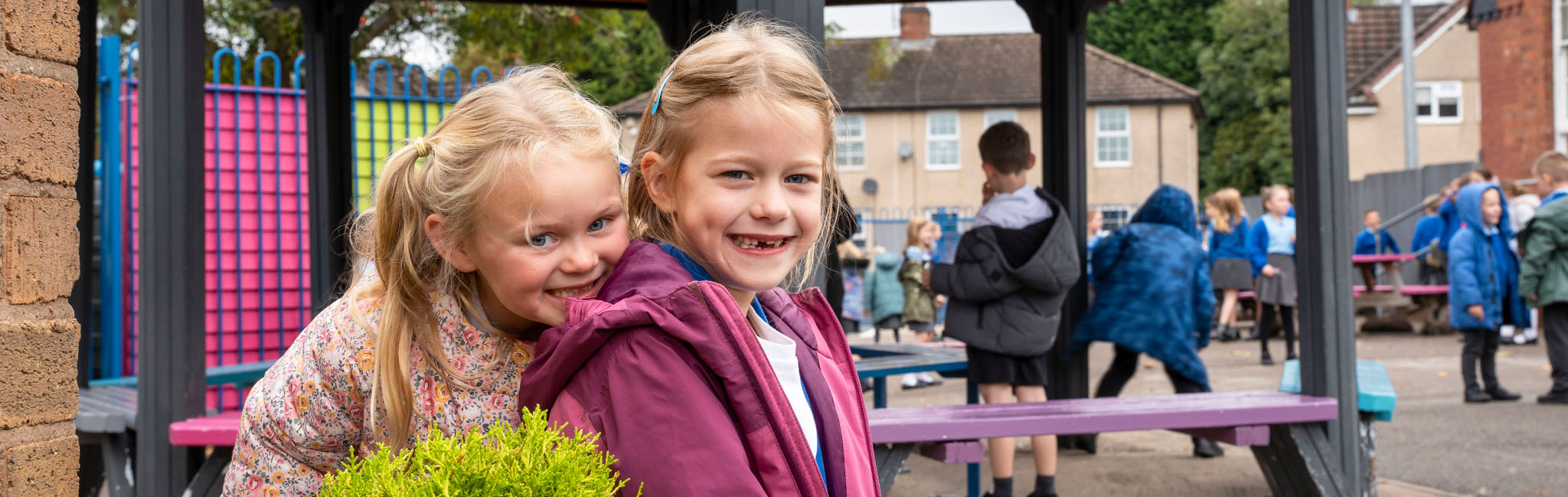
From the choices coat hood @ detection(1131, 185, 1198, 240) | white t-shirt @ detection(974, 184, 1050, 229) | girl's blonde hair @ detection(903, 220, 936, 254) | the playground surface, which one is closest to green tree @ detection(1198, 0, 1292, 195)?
girl's blonde hair @ detection(903, 220, 936, 254)

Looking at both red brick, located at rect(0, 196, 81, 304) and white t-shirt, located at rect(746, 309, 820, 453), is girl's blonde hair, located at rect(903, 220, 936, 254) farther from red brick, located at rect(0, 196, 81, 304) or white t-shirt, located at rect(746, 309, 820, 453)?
red brick, located at rect(0, 196, 81, 304)

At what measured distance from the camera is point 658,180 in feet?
5.25

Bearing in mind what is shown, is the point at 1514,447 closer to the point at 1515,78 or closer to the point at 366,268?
the point at 366,268

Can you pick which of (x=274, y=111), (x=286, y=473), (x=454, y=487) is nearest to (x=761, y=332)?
(x=454, y=487)

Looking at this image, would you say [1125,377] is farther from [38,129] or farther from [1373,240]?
[1373,240]

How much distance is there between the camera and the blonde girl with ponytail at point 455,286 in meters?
1.64

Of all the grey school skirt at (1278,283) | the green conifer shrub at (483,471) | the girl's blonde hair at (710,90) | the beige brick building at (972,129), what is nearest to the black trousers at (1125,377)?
the girl's blonde hair at (710,90)

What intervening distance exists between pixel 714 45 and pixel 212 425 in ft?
8.01

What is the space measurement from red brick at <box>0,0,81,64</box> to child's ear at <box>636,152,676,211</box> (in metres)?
0.70

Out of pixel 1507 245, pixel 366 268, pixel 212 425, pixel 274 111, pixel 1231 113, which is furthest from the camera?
pixel 1231 113

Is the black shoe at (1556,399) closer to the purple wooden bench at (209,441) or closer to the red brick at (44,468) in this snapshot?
the purple wooden bench at (209,441)

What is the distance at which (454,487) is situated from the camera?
105cm

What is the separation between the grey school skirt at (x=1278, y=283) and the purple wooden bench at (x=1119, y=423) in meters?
6.90

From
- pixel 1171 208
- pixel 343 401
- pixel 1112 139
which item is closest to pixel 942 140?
pixel 1112 139
